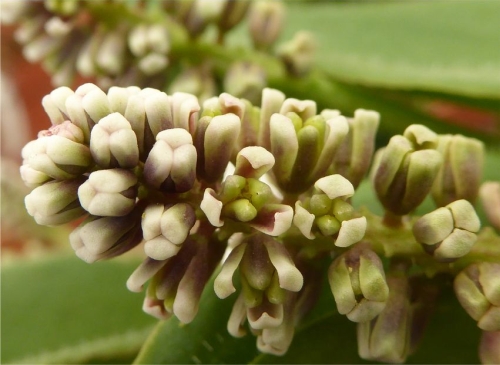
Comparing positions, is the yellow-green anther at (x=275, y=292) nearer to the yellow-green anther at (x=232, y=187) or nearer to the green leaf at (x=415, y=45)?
the yellow-green anther at (x=232, y=187)

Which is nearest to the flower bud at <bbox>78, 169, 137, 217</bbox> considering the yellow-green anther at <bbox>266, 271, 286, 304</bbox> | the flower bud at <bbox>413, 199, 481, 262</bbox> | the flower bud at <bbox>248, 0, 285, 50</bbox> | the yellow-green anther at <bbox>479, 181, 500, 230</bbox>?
the yellow-green anther at <bbox>266, 271, 286, 304</bbox>

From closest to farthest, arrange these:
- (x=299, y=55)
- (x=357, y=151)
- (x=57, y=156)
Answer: (x=57, y=156), (x=357, y=151), (x=299, y=55)

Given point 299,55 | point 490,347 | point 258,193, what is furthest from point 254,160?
point 299,55

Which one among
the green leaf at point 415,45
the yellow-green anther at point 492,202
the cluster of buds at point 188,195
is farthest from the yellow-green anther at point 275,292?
the green leaf at point 415,45

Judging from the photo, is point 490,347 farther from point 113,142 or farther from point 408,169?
point 113,142

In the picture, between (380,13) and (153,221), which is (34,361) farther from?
(380,13)

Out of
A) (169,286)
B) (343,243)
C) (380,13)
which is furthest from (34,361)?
(380,13)

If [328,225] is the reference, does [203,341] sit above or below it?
below
